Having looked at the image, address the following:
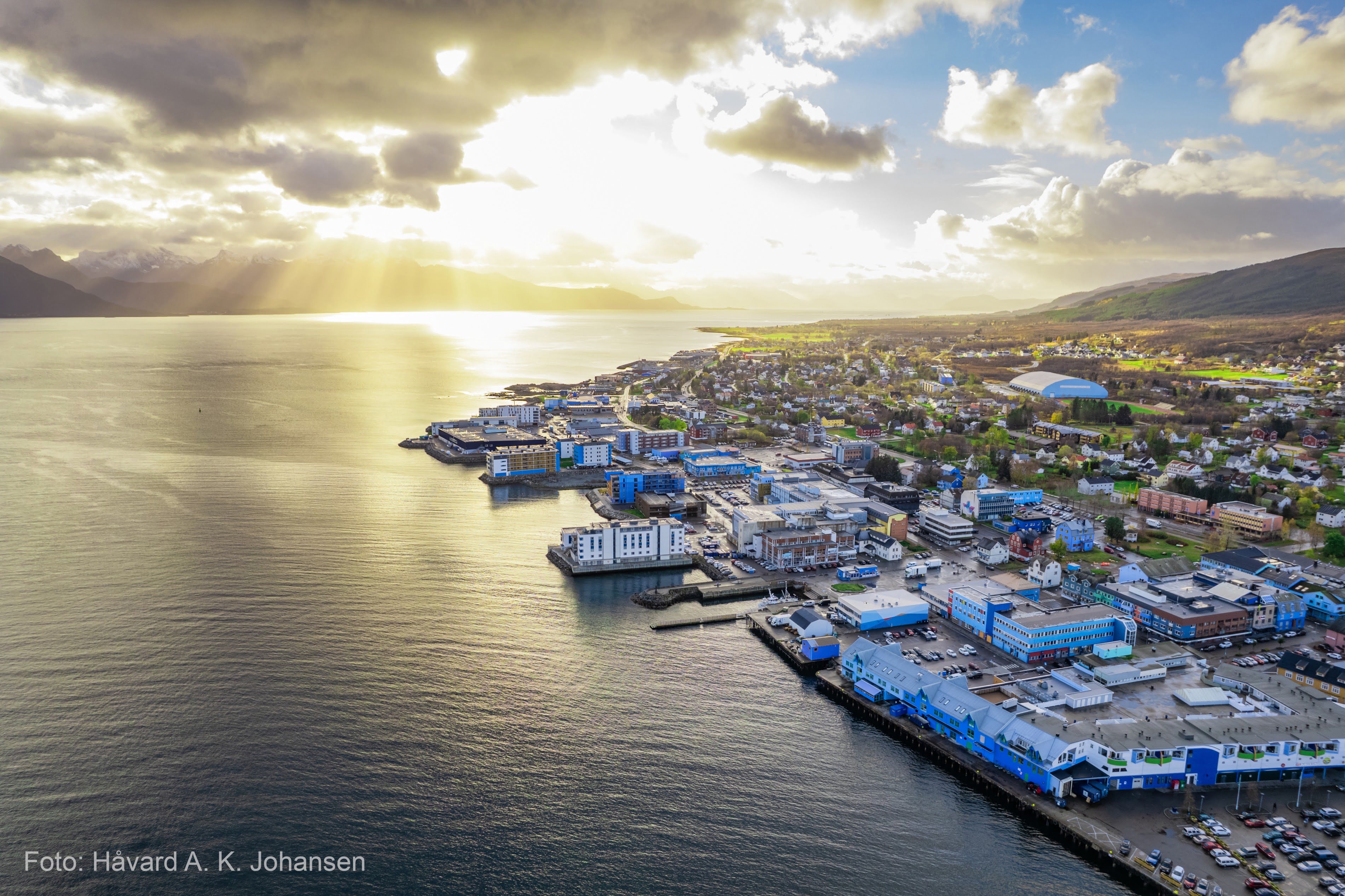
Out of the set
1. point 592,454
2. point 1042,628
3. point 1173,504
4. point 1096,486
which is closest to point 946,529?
point 1042,628

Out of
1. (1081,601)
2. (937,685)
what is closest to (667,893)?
(937,685)

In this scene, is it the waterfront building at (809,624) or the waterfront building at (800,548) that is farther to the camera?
the waterfront building at (800,548)

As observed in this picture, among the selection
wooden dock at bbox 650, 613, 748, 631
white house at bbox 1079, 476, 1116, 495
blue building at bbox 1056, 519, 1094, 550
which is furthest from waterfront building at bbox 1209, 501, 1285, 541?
wooden dock at bbox 650, 613, 748, 631

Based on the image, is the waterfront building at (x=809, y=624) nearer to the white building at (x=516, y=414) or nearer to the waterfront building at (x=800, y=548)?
the waterfront building at (x=800, y=548)

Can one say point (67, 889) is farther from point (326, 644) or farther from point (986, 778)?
point (986, 778)

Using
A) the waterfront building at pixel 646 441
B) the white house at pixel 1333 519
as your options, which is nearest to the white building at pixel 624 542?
the waterfront building at pixel 646 441

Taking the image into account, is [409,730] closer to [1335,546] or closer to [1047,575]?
[1047,575]

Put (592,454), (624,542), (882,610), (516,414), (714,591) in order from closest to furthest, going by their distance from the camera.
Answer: (882,610) < (714,591) < (624,542) < (592,454) < (516,414)
